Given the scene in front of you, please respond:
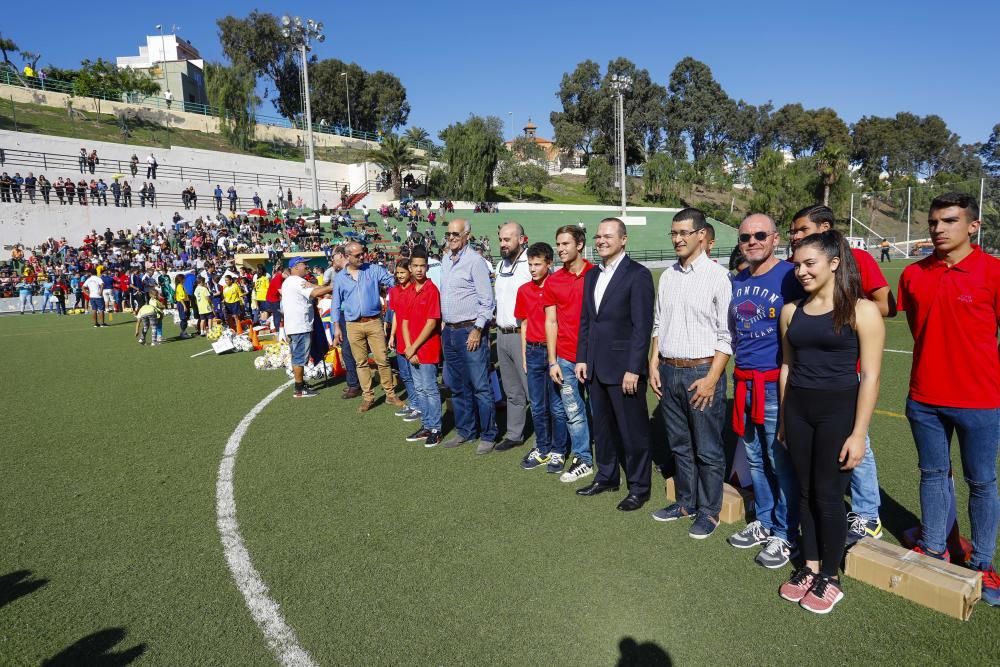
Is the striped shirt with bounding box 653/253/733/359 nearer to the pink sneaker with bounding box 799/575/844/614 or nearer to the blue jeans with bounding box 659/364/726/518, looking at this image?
the blue jeans with bounding box 659/364/726/518

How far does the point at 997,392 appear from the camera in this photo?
3.20 m

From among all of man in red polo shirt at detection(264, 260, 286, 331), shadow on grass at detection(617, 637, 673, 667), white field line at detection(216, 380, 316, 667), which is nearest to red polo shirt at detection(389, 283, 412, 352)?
white field line at detection(216, 380, 316, 667)

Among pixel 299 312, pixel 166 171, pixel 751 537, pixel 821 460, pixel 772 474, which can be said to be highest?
pixel 166 171

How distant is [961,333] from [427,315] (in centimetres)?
430

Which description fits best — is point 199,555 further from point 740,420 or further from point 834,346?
point 834,346

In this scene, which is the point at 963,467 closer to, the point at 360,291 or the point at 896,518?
the point at 896,518

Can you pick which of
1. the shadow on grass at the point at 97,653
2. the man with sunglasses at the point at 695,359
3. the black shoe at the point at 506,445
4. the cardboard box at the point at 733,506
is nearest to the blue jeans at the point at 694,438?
the man with sunglasses at the point at 695,359

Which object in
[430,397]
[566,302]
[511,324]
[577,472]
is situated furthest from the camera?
[430,397]

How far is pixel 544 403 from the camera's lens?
557 cm

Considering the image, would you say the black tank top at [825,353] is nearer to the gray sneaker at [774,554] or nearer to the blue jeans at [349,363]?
the gray sneaker at [774,554]

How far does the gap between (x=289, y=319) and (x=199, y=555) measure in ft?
14.9

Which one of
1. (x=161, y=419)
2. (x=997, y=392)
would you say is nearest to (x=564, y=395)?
(x=997, y=392)

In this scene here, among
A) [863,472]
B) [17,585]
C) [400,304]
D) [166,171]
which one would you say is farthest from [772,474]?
[166,171]

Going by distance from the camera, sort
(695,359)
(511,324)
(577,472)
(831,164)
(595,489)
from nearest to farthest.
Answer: (695,359), (595,489), (577,472), (511,324), (831,164)
